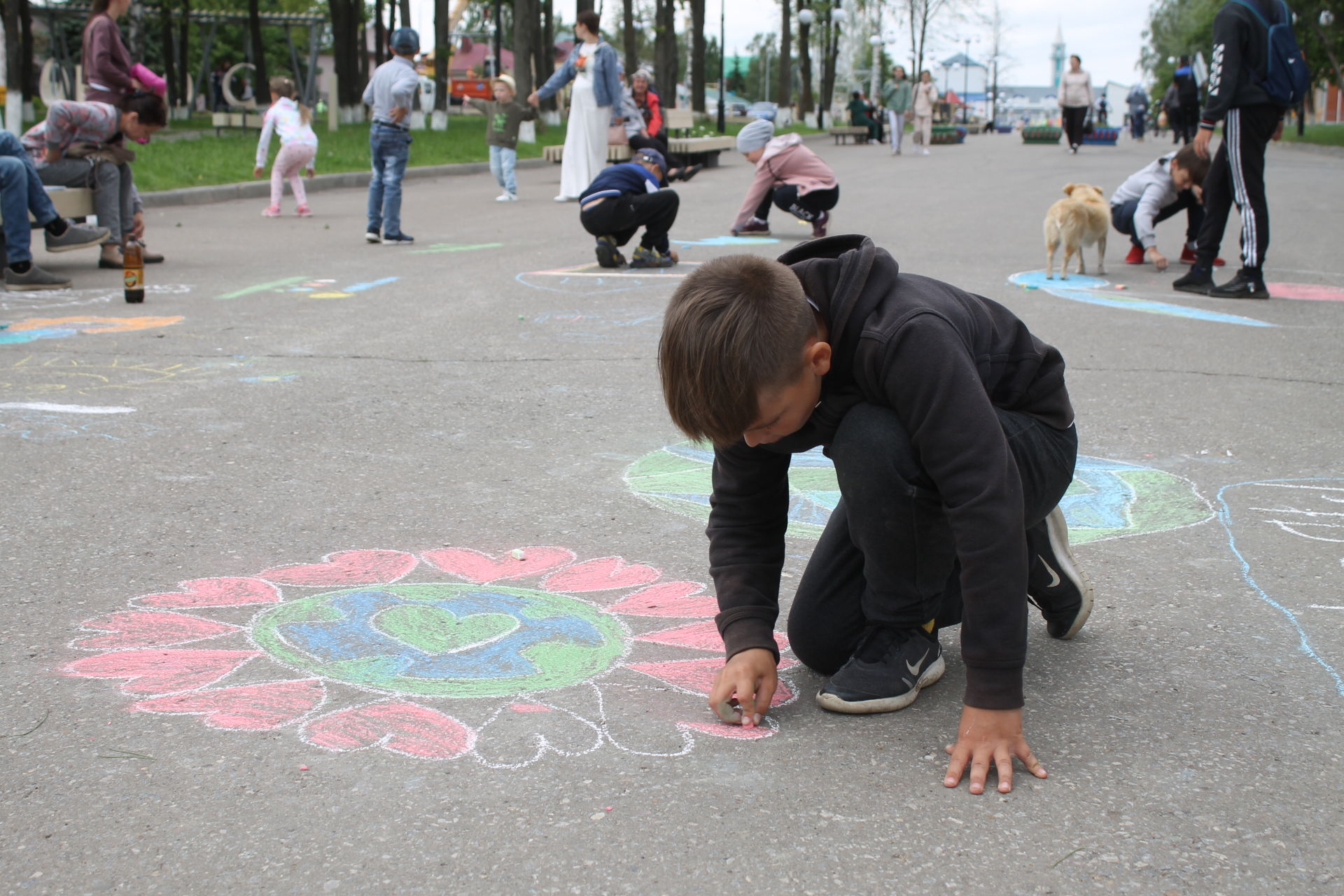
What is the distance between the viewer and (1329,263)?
8.18m

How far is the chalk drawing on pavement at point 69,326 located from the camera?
217 inches

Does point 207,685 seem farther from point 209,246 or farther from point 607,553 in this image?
point 209,246

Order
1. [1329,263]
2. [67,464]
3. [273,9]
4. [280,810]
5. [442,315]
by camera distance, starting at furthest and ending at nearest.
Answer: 1. [273,9]
2. [1329,263]
3. [442,315]
4. [67,464]
5. [280,810]

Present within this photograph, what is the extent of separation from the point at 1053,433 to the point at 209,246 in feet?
27.0

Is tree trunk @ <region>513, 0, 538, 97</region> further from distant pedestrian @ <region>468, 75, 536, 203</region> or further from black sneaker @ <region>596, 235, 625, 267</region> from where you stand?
black sneaker @ <region>596, 235, 625, 267</region>

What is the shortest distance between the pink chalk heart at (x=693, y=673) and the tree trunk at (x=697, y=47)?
30.8 m

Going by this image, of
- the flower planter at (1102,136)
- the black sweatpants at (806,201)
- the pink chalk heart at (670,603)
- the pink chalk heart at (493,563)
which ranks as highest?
the flower planter at (1102,136)

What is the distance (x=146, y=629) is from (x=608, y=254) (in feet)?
18.9

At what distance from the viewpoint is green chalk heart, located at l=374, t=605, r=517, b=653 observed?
2.40 m

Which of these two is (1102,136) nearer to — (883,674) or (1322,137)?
(1322,137)

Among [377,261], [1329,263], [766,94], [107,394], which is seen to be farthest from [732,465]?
[766,94]

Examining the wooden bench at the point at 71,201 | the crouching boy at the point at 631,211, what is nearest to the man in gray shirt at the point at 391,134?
the crouching boy at the point at 631,211

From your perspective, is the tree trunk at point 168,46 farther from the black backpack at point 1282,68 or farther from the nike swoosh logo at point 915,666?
the nike swoosh logo at point 915,666

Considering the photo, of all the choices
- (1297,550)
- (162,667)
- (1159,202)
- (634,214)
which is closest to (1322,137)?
(1159,202)
